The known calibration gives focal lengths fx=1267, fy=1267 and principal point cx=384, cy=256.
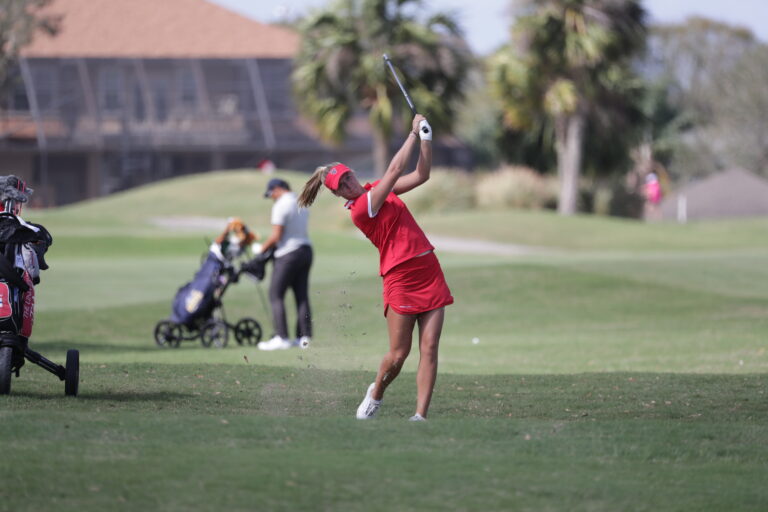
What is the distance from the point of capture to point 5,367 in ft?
26.7

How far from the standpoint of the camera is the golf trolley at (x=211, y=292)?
14297 mm

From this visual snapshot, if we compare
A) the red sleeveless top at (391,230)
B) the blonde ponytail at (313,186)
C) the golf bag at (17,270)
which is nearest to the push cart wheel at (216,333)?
the golf bag at (17,270)

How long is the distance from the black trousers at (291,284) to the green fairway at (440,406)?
462mm

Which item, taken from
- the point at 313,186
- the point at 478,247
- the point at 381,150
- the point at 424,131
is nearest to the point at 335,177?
the point at 313,186

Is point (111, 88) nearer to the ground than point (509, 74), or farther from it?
farther from it

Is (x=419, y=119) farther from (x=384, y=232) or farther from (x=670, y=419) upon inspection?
(x=670, y=419)

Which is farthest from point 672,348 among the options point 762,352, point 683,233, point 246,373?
point 683,233

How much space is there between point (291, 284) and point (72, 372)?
5597 millimetres

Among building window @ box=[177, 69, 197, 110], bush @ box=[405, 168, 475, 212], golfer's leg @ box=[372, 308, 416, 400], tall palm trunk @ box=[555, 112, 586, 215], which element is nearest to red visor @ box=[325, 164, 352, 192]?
golfer's leg @ box=[372, 308, 416, 400]

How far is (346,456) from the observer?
5.90 m

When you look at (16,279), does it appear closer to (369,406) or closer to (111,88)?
(369,406)

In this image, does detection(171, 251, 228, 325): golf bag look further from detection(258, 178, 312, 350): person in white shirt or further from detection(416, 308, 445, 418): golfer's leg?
detection(416, 308, 445, 418): golfer's leg

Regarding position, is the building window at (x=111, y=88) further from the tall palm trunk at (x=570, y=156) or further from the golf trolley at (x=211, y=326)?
the golf trolley at (x=211, y=326)

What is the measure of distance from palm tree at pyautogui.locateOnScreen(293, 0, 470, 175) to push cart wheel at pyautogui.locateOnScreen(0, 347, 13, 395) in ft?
114
